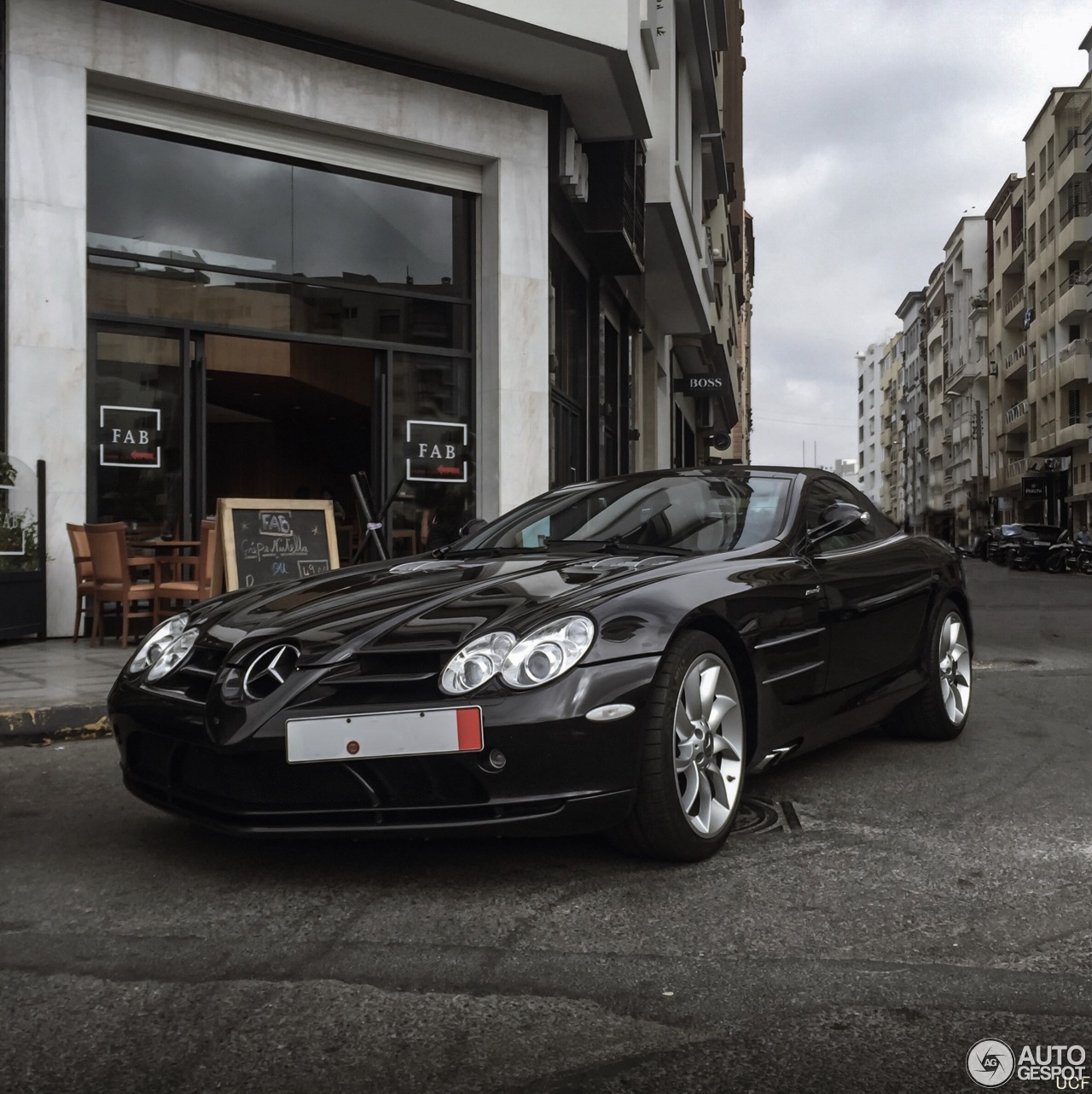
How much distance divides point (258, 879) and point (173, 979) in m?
0.78

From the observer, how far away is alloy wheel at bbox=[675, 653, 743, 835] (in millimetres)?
3529

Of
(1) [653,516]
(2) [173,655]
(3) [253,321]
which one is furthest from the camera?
(3) [253,321]

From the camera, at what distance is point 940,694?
5527 mm

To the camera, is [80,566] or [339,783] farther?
[80,566]

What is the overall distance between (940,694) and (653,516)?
1745 millimetres

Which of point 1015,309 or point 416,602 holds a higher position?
point 1015,309

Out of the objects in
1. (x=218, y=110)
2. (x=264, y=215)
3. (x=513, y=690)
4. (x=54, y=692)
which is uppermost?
(x=218, y=110)

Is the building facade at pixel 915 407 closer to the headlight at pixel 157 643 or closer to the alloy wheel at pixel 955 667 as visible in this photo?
the alloy wheel at pixel 955 667

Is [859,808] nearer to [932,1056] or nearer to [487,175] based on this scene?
[932,1056]

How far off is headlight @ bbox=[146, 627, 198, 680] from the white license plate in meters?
0.69

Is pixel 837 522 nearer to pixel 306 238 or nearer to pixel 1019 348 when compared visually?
pixel 306 238

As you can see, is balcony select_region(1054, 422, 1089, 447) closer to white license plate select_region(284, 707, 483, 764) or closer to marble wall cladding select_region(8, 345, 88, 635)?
marble wall cladding select_region(8, 345, 88, 635)

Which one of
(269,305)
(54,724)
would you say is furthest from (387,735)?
(269,305)

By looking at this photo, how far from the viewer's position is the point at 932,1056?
2.26m
